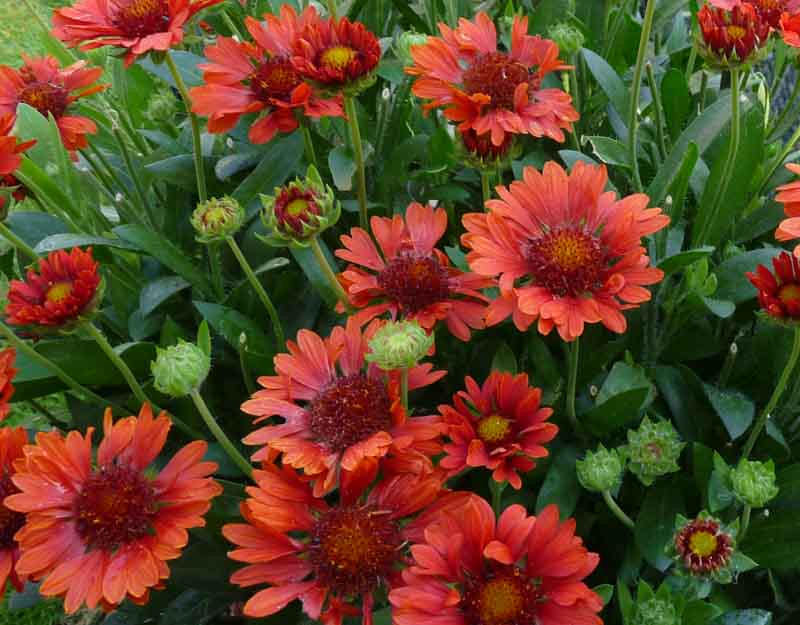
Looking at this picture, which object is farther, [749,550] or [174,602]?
[174,602]

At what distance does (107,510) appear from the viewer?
803mm

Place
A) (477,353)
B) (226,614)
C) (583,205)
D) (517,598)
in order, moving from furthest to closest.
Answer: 1. (226,614)
2. (477,353)
3. (583,205)
4. (517,598)

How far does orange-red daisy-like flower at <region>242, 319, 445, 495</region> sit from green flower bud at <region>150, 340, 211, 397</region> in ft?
0.18

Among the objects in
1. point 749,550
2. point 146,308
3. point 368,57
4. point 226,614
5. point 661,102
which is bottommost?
point 226,614

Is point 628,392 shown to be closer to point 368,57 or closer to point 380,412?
point 380,412

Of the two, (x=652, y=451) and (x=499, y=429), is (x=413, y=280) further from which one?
(x=652, y=451)

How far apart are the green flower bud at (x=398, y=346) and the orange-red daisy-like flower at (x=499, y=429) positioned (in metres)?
0.10

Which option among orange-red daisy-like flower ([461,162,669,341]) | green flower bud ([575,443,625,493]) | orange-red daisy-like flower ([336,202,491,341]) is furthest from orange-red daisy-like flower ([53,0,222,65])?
green flower bud ([575,443,625,493])

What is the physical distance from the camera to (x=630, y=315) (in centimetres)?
107

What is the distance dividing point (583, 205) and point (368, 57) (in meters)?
0.28

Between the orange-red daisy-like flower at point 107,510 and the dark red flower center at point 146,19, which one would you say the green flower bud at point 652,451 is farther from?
the dark red flower center at point 146,19

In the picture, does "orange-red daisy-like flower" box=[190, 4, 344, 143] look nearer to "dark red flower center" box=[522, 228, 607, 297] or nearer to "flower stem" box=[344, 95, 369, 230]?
"flower stem" box=[344, 95, 369, 230]

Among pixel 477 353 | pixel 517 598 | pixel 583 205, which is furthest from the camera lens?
pixel 477 353

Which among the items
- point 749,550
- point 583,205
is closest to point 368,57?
point 583,205
